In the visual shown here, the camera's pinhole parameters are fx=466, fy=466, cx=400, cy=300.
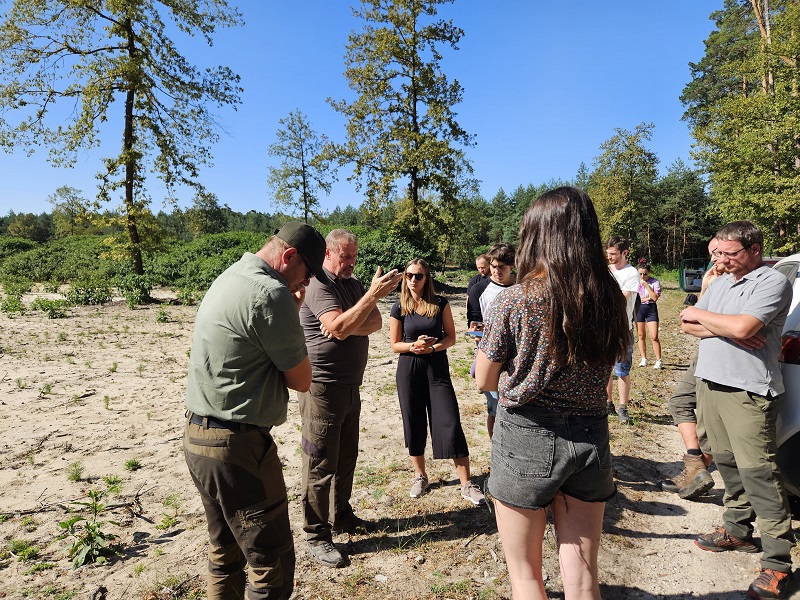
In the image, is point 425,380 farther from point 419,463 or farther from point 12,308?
point 12,308

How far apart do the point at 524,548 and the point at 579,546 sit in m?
0.23

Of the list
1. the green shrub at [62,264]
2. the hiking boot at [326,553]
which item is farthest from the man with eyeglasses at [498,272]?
the green shrub at [62,264]

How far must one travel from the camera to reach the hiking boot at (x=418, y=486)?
163 inches

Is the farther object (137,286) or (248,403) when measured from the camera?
(137,286)

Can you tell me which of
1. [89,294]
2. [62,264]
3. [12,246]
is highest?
[12,246]

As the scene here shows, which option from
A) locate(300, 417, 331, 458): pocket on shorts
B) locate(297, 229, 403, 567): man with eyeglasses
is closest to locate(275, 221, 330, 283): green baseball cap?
locate(297, 229, 403, 567): man with eyeglasses

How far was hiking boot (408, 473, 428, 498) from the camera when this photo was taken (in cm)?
414

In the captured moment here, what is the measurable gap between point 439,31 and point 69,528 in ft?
77.2

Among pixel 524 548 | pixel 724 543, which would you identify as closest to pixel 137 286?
pixel 524 548

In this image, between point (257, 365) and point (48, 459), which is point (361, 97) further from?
point (257, 365)

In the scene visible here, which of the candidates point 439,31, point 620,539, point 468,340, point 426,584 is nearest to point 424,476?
point 426,584

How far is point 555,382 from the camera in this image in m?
1.90

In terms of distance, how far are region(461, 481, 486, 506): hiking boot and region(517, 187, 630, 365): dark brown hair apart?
8.23 ft

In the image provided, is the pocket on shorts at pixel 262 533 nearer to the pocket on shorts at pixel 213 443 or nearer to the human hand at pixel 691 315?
the pocket on shorts at pixel 213 443
